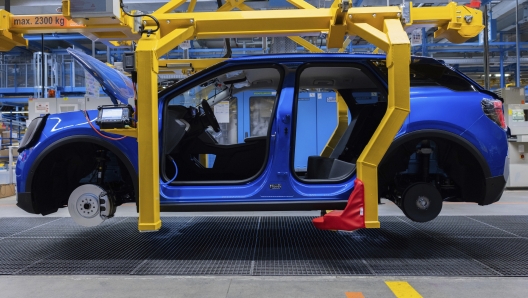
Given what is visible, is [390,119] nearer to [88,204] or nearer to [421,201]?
[421,201]

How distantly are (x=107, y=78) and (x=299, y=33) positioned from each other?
1.69 meters

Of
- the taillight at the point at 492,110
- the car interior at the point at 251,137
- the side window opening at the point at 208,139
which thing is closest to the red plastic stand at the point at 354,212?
the car interior at the point at 251,137

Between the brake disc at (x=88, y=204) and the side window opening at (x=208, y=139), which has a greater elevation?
the side window opening at (x=208, y=139)

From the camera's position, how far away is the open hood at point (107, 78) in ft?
9.53

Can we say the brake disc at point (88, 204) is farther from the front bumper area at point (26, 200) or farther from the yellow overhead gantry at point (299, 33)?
the yellow overhead gantry at point (299, 33)

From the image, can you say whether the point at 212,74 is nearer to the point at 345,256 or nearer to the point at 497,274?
the point at 345,256

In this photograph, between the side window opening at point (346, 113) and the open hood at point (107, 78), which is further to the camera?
the side window opening at point (346, 113)

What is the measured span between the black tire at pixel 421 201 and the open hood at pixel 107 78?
8.24ft

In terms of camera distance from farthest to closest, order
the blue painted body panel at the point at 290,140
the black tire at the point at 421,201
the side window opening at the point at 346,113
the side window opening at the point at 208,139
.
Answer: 1. the side window opening at the point at 346,113
2. the side window opening at the point at 208,139
3. the black tire at the point at 421,201
4. the blue painted body panel at the point at 290,140

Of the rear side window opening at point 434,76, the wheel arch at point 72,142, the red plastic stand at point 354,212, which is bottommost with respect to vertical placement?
the red plastic stand at point 354,212

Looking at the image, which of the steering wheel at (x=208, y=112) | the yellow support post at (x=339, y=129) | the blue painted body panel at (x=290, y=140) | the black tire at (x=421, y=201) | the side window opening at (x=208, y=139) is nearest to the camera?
the blue painted body panel at (x=290, y=140)

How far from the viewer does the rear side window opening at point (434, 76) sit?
3045 millimetres

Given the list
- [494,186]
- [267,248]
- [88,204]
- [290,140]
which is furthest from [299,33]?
[88,204]

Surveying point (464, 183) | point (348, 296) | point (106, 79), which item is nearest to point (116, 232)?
point (106, 79)
